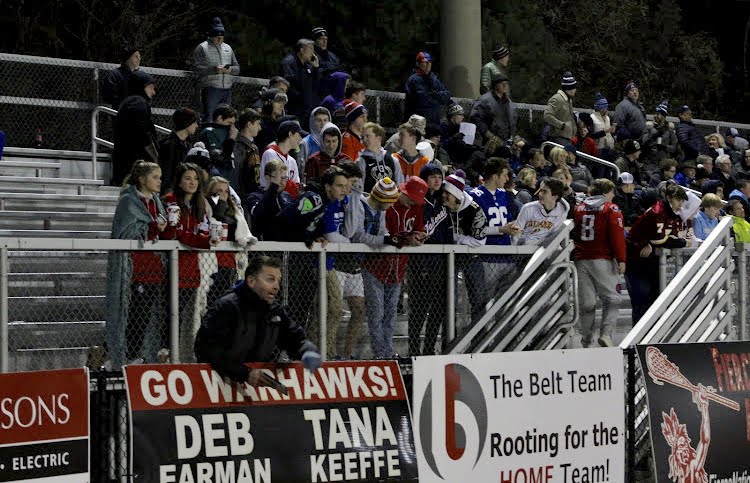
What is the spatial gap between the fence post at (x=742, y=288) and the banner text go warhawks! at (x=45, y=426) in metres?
7.90

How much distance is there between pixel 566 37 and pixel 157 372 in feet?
86.1

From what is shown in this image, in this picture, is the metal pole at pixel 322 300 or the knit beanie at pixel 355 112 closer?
the metal pole at pixel 322 300

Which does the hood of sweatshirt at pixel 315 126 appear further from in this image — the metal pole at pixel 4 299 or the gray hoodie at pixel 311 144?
the metal pole at pixel 4 299

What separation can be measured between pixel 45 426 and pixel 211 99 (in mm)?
8270

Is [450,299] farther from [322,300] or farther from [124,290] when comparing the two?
[124,290]

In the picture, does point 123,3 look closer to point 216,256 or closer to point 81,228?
point 81,228

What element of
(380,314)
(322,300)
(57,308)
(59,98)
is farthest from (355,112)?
(57,308)

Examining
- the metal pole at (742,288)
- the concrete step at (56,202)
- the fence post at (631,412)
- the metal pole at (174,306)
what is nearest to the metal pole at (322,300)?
the metal pole at (174,306)

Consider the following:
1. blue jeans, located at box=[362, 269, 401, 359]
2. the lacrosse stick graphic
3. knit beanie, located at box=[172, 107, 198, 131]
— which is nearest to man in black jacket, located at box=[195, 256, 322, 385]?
blue jeans, located at box=[362, 269, 401, 359]

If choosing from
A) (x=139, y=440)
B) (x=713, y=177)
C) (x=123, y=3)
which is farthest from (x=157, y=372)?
(x=123, y=3)

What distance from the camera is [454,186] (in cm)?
1348

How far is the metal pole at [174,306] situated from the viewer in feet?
34.7

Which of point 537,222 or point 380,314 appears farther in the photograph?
point 537,222

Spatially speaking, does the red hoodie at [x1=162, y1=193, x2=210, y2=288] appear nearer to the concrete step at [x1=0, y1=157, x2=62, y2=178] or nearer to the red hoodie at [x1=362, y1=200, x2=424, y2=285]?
the red hoodie at [x1=362, y1=200, x2=424, y2=285]
